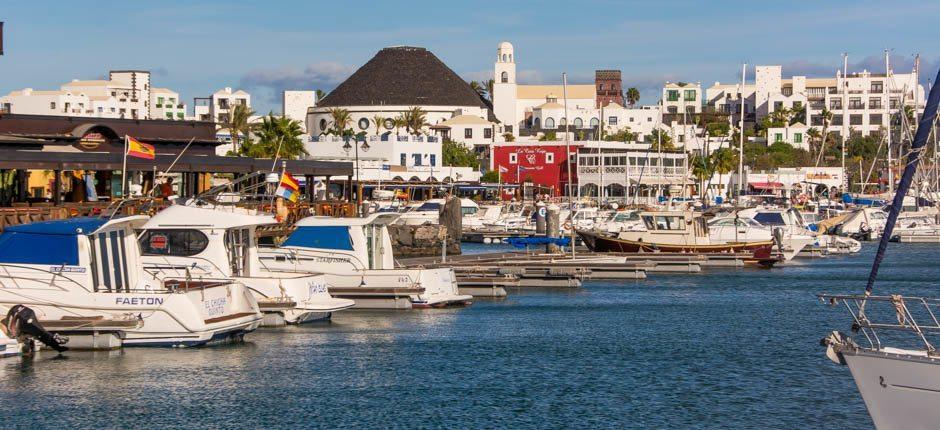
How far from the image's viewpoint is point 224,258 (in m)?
34.5

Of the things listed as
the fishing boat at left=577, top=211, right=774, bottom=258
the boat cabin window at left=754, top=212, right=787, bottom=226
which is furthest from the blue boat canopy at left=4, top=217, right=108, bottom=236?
the boat cabin window at left=754, top=212, right=787, bottom=226

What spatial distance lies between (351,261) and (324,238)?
1075mm

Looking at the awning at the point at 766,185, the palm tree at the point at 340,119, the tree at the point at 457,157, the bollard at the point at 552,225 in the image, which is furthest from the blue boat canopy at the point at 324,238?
the palm tree at the point at 340,119

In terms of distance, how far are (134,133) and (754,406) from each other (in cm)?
4956

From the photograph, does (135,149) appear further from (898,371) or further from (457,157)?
(457,157)

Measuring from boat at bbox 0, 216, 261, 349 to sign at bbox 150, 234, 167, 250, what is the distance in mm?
2773

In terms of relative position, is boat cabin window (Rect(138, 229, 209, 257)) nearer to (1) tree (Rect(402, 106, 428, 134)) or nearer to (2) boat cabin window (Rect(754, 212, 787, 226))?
(2) boat cabin window (Rect(754, 212, 787, 226))

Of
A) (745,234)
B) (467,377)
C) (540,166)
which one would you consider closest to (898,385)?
(467,377)

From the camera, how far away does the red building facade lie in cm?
14838

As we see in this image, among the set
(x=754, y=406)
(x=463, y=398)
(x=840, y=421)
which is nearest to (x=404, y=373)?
(x=463, y=398)

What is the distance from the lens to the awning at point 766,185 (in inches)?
5928

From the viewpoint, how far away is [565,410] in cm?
2638

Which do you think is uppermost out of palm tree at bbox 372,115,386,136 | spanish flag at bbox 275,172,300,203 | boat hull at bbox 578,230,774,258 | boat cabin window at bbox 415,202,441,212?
palm tree at bbox 372,115,386,136

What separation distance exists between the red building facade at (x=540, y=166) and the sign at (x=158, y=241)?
112730 mm
